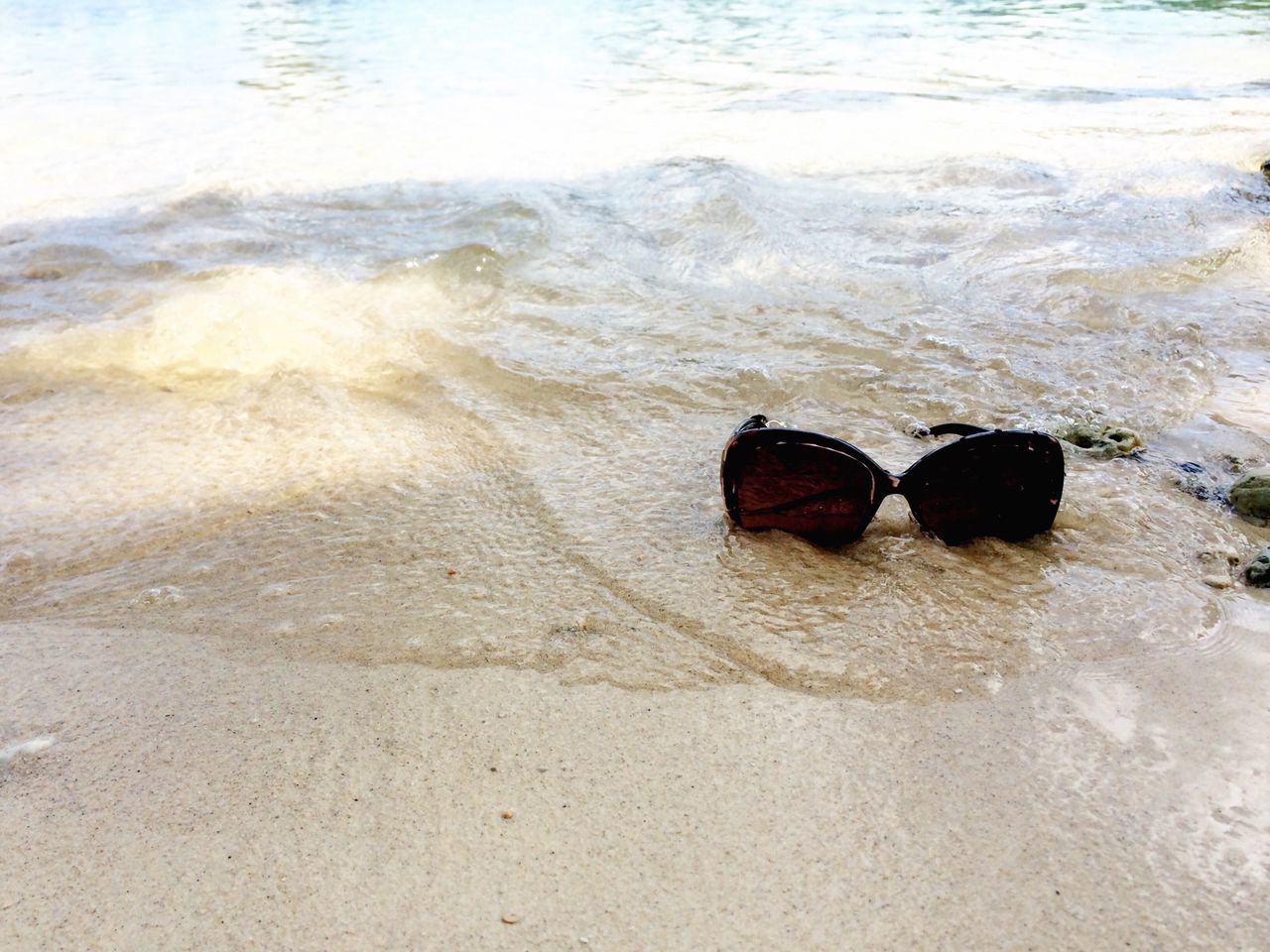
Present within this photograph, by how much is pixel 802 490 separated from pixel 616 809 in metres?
1.01

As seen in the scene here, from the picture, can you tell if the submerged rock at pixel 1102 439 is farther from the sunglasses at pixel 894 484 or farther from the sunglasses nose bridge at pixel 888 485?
the sunglasses nose bridge at pixel 888 485

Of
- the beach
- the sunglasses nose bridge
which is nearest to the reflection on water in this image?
the beach

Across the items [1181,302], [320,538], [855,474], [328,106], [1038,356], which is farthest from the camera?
[328,106]

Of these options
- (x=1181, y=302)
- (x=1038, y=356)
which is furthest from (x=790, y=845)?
(x=1181, y=302)

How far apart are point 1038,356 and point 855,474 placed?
66.1 inches

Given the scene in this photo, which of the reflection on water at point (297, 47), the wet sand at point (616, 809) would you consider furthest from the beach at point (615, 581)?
the reflection on water at point (297, 47)

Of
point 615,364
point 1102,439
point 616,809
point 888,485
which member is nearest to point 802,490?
point 888,485

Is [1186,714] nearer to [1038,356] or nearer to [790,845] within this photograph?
[790,845]

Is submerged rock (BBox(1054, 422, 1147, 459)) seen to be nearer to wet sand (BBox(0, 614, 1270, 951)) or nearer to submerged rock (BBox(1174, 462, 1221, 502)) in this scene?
submerged rock (BBox(1174, 462, 1221, 502))

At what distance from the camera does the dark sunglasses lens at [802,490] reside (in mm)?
2348

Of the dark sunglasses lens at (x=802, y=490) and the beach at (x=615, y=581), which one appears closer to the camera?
the beach at (x=615, y=581)

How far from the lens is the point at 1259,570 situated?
7.33 feet

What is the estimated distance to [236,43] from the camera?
14211mm

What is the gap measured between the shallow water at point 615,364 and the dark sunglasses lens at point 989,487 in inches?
2.5
